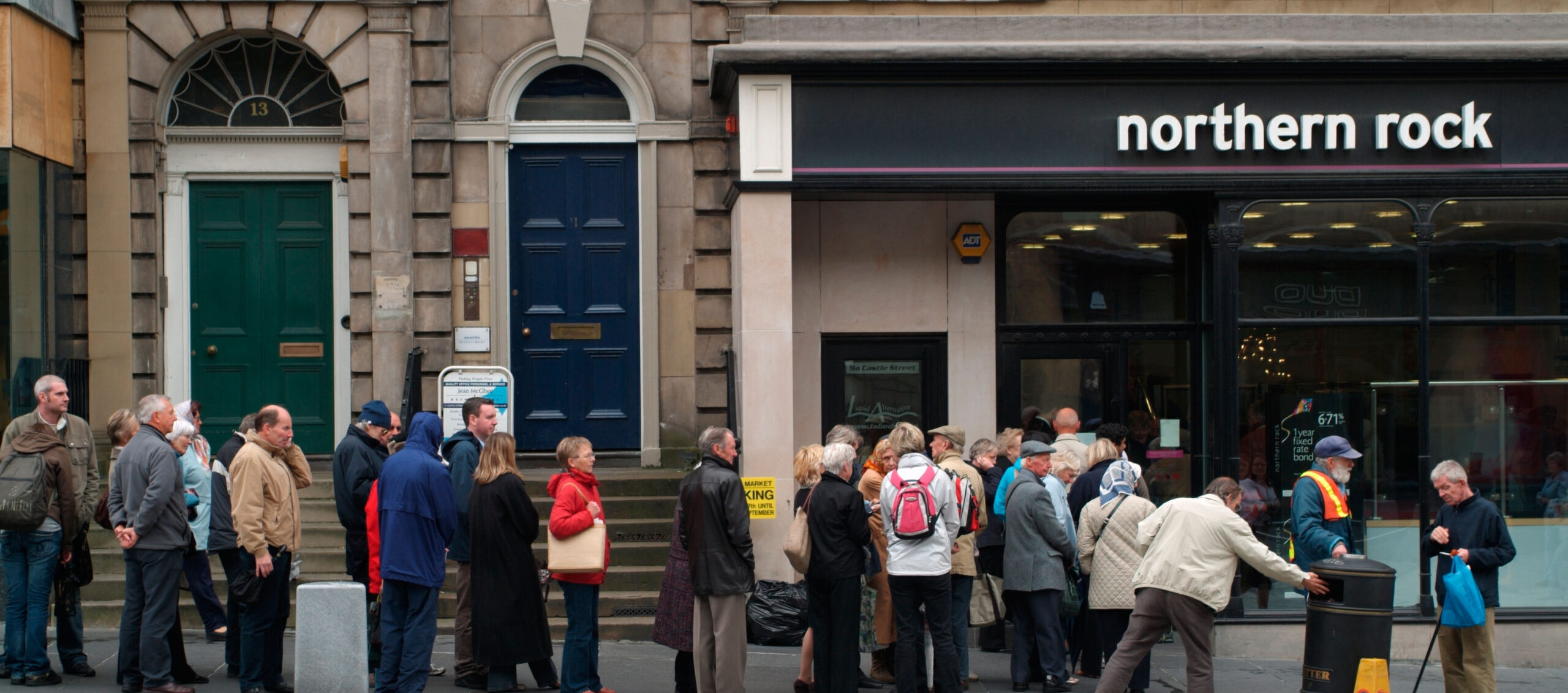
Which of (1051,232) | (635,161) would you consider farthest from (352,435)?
(1051,232)

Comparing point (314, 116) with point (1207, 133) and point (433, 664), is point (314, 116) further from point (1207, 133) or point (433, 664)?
point (1207, 133)

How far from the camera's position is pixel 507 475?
819 cm

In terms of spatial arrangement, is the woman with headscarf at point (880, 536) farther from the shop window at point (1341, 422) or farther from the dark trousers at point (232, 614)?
the dark trousers at point (232, 614)

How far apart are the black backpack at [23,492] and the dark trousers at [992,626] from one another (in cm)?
614

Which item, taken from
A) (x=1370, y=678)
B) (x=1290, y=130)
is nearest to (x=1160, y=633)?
(x=1370, y=678)

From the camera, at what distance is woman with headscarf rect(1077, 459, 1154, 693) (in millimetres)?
8781

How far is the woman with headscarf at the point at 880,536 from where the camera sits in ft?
28.8

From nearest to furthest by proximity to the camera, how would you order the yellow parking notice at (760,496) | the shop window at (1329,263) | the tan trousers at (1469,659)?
the tan trousers at (1469,659)
the yellow parking notice at (760,496)
the shop window at (1329,263)

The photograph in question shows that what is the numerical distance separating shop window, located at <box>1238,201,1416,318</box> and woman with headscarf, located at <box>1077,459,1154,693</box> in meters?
3.05

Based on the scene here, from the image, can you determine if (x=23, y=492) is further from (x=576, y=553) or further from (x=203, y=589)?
(x=576, y=553)

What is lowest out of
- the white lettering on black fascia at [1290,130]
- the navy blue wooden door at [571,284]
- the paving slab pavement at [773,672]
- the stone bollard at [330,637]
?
the paving slab pavement at [773,672]

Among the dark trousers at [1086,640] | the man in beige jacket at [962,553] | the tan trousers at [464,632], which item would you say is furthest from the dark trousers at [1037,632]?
the tan trousers at [464,632]

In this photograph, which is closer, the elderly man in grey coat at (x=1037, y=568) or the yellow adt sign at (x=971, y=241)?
the elderly man in grey coat at (x=1037, y=568)

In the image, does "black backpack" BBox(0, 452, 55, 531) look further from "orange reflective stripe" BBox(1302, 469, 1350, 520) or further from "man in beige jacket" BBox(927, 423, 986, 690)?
"orange reflective stripe" BBox(1302, 469, 1350, 520)
